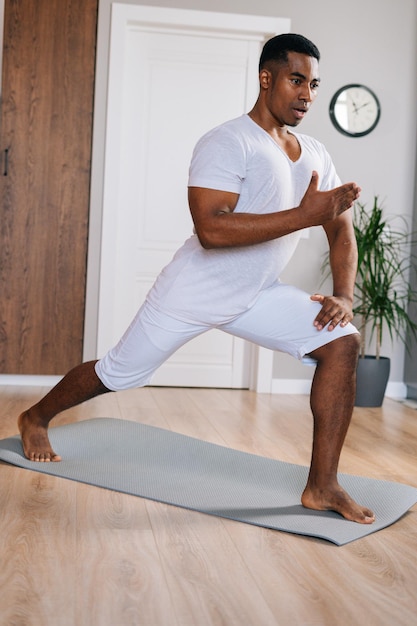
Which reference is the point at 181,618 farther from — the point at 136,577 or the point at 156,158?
the point at 156,158

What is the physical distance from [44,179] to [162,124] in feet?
2.50

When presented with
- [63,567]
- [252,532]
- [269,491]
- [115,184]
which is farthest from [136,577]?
[115,184]

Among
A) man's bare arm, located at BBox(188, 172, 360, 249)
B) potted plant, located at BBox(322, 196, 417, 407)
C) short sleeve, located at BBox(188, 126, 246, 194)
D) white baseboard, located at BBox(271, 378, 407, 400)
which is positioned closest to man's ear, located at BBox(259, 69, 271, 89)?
short sleeve, located at BBox(188, 126, 246, 194)

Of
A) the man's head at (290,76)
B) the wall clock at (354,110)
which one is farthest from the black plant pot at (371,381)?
the man's head at (290,76)

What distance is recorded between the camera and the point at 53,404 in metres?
2.90

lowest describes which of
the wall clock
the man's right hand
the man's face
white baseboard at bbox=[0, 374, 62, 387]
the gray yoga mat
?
white baseboard at bbox=[0, 374, 62, 387]

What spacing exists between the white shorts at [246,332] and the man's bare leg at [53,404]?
11cm

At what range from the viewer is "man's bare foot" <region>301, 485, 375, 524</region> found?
8.02 feet

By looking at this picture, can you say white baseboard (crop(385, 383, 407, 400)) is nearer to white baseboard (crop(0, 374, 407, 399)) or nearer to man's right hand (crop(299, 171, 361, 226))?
white baseboard (crop(0, 374, 407, 399))

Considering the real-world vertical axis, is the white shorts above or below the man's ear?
below

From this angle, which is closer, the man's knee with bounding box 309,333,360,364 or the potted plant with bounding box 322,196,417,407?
the man's knee with bounding box 309,333,360,364

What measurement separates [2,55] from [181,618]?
3831mm

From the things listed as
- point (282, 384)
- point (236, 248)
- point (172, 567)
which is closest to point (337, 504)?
point (172, 567)

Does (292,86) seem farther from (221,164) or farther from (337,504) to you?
(337,504)
